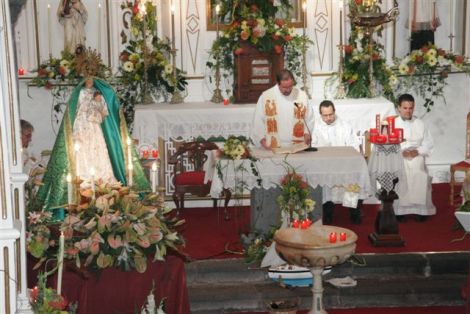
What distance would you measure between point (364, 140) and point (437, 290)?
11.6 feet

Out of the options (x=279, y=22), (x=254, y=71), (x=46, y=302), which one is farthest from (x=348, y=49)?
(x=46, y=302)

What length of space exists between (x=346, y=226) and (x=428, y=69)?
3244 mm

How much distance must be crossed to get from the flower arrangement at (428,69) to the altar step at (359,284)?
4.04 metres

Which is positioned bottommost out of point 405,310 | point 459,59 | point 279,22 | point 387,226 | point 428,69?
point 405,310

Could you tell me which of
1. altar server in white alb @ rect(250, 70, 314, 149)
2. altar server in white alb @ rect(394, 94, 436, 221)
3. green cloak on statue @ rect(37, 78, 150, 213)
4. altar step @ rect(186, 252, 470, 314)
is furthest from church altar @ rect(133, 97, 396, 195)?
green cloak on statue @ rect(37, 78, 150, 213)

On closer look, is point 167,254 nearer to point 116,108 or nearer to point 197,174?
point 116,108

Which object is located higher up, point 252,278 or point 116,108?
point 116,108

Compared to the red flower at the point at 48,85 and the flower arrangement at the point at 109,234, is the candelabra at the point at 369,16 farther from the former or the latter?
the flower arrangement at the point at 109,234

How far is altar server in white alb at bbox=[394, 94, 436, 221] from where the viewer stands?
11977mm

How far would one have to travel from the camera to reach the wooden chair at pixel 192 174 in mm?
12047

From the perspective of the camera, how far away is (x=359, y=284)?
10.1 metres

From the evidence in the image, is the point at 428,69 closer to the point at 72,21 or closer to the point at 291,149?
the point at 291,149

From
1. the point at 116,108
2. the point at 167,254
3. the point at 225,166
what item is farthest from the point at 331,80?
the point at 167,254

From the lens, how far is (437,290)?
396 inches
